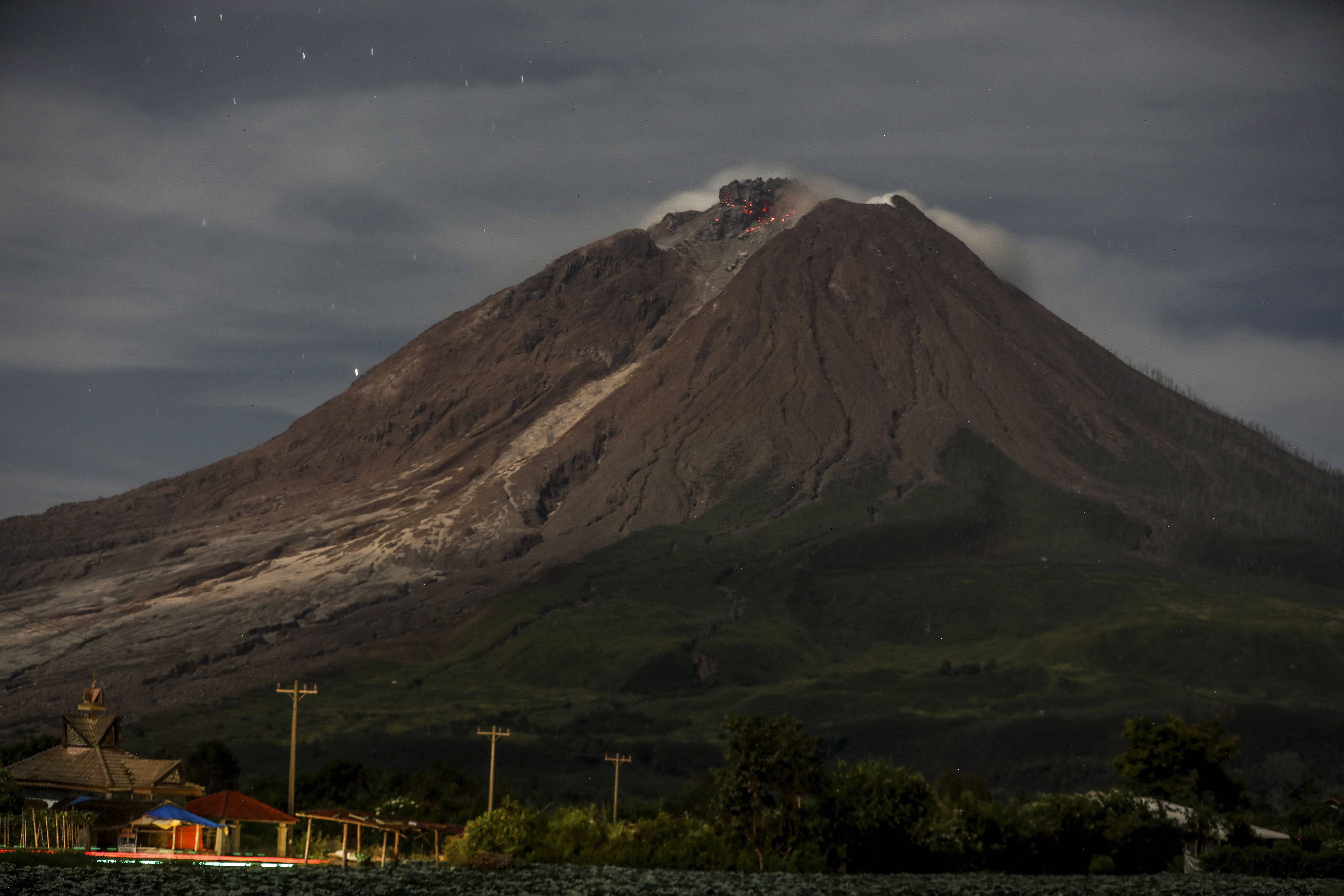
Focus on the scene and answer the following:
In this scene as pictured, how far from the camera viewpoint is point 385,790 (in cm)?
11225

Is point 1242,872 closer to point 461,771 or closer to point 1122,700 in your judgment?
point 461,771

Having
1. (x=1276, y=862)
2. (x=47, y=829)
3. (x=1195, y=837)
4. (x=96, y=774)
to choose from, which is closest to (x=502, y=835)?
(x=47, y=829)

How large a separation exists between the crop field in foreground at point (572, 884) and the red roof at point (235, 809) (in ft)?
14.1

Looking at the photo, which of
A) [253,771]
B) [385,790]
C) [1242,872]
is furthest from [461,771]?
[1242,872]

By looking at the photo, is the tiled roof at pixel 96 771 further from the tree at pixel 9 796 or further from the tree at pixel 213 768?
the tree at pixel 213 768

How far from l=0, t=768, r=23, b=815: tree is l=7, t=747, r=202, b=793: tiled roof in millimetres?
4167

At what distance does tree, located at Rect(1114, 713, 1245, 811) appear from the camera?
3652 inches

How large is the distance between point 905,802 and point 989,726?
374ft

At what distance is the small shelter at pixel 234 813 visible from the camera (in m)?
61.9

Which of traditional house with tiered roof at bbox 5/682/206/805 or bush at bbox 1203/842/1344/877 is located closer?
traditional house with tiered roof at bbox 5/682/206/805

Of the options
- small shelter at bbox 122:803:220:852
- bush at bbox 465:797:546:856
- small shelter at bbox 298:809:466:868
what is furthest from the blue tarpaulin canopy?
bush at bbox 465:797:546:856

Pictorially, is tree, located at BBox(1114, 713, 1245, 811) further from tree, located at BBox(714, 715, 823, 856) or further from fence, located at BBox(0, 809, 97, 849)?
fence, located at BBox(0, 809, 97, 849)

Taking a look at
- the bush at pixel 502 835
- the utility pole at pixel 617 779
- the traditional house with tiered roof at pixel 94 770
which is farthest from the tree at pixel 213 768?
the bush at pixel 502 835

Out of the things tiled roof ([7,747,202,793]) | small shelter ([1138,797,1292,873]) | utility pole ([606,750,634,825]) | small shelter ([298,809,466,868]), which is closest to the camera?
small shelter ([298,809,466,868])
